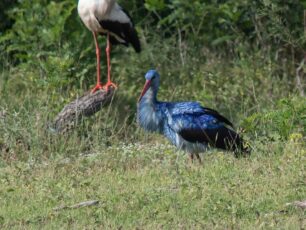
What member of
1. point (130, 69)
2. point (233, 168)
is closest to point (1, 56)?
point (130, 69)

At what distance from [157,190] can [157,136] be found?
3.12m

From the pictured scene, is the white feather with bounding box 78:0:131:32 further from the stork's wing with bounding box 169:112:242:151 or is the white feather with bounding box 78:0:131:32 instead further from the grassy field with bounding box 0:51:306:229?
the stork's wing with bounding box 169:112:242:151

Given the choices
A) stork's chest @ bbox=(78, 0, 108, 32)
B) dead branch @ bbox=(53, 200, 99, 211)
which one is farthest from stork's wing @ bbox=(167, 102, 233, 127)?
stork's chest @ bbox=(78, 0, 108, 32)

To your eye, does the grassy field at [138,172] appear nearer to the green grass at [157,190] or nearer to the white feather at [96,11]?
the green grass at [157,190]

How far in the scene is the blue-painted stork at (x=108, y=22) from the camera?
1141 centimetres

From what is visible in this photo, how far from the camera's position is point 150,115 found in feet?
31.3

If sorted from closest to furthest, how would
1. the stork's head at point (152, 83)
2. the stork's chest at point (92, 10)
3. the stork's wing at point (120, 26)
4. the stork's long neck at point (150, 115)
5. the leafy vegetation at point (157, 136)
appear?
the leafy vegetation at point (157, 136)
the stork's long neck at point (150, 115)
the stork's head at point (152, 83)
the stork's chest at point (92, 10)
the stork's wing at point (120, 26)

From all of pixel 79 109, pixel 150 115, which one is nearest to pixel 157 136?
pixel 79 109

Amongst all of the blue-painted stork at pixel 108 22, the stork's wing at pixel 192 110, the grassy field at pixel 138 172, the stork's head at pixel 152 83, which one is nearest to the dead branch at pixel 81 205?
the grassy field at pixel 138 172

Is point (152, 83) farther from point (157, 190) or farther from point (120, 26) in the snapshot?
point (157, 190)

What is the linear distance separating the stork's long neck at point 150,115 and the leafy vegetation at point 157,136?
259mm

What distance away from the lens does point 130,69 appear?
1340 centimetres

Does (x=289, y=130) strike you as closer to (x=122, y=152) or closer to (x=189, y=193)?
(x=122, y=152)

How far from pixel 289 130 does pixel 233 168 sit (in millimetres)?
1298
